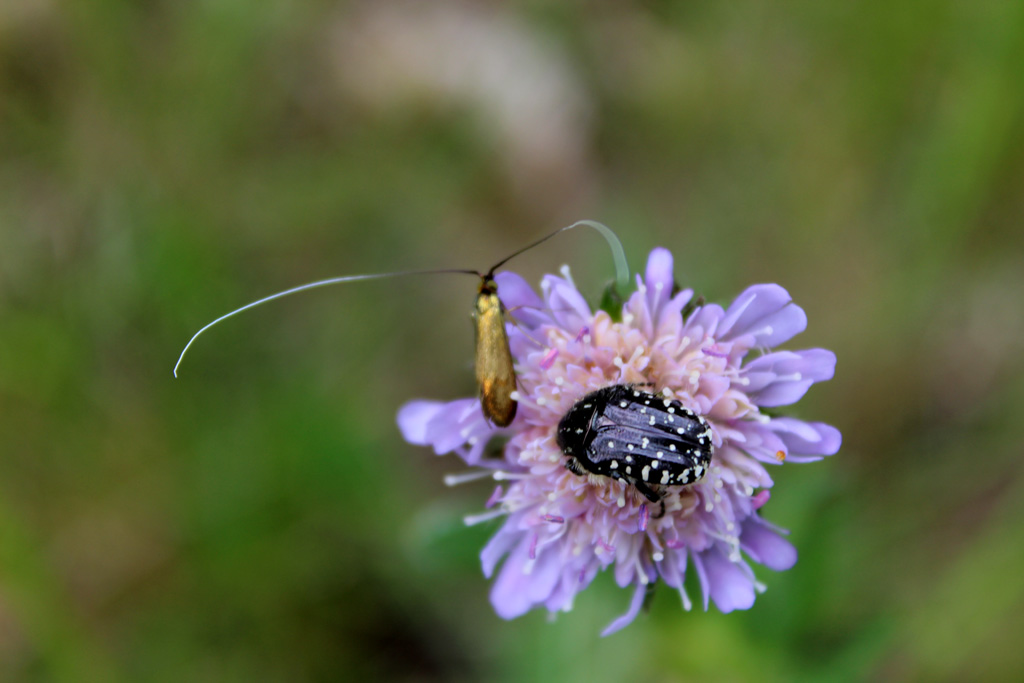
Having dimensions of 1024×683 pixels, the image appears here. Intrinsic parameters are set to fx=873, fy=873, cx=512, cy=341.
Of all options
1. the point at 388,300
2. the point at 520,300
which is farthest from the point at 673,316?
the point at 388,300

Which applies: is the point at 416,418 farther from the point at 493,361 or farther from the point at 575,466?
the point at 575,466

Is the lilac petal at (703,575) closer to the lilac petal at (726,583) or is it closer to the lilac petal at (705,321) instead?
the lilac petal at (726,583)

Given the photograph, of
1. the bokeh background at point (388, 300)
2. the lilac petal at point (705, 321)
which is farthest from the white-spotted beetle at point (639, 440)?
the bokeh background at point (388, 300)

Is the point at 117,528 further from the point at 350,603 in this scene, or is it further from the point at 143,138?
the point at 143,138

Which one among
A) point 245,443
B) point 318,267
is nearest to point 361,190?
point 318,267

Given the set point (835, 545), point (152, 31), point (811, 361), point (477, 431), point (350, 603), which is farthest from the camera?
point (152, 31)

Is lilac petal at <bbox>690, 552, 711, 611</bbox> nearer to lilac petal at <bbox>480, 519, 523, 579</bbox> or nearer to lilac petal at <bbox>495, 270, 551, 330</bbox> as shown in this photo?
lilac petal at <bbox>480, 519, 523, 579</bbox>
